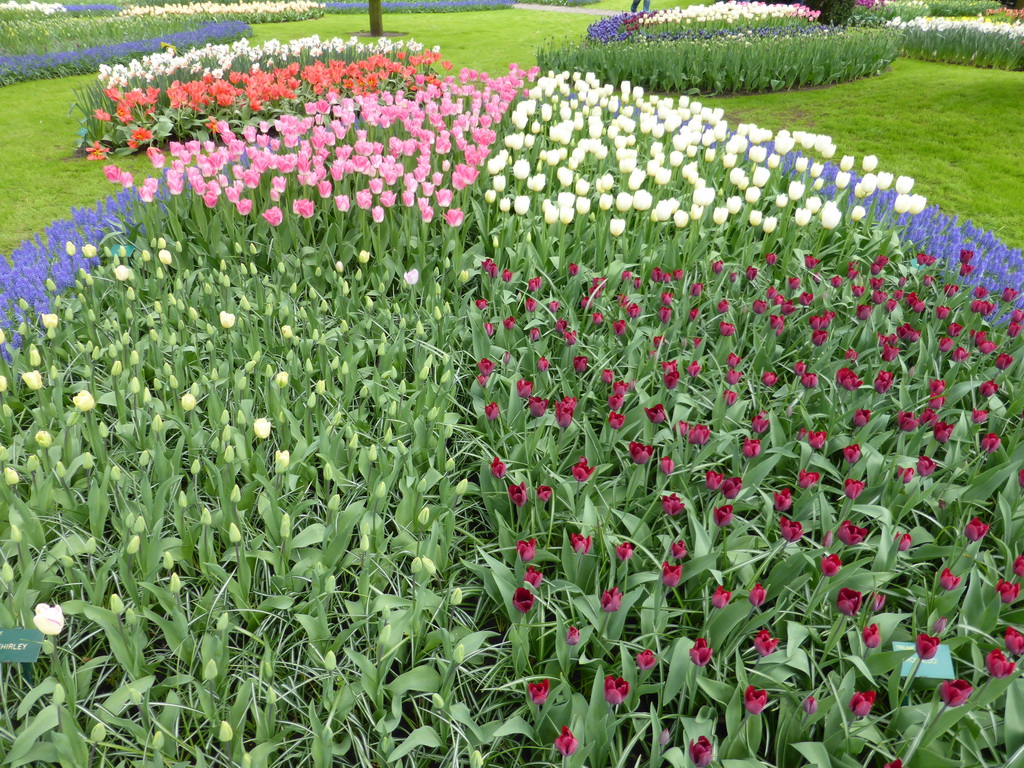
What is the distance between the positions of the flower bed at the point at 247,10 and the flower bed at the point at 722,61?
11.3m

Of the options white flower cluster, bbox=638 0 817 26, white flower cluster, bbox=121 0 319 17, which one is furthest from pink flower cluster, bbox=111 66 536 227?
white flower cluster, bbox=121 0 319 17

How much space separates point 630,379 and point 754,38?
414 inches

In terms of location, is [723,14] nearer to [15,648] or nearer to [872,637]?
[872,637]

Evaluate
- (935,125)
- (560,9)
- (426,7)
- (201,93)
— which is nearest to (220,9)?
(426,7)

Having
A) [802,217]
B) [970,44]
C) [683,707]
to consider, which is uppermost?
[970,44]

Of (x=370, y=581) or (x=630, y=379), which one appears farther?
(x=630, y=379)

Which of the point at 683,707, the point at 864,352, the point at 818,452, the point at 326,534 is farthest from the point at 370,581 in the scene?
the point at 864,352

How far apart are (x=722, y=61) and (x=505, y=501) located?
32.0 ft

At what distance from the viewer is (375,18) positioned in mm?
15609

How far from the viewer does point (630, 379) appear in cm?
263

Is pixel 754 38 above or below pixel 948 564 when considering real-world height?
above

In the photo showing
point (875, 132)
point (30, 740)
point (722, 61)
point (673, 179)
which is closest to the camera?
point (30, 740)

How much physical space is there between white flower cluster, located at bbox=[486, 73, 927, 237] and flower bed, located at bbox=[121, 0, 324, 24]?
15.7 m

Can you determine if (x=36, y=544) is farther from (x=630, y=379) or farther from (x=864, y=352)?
(x=864, y=352)
